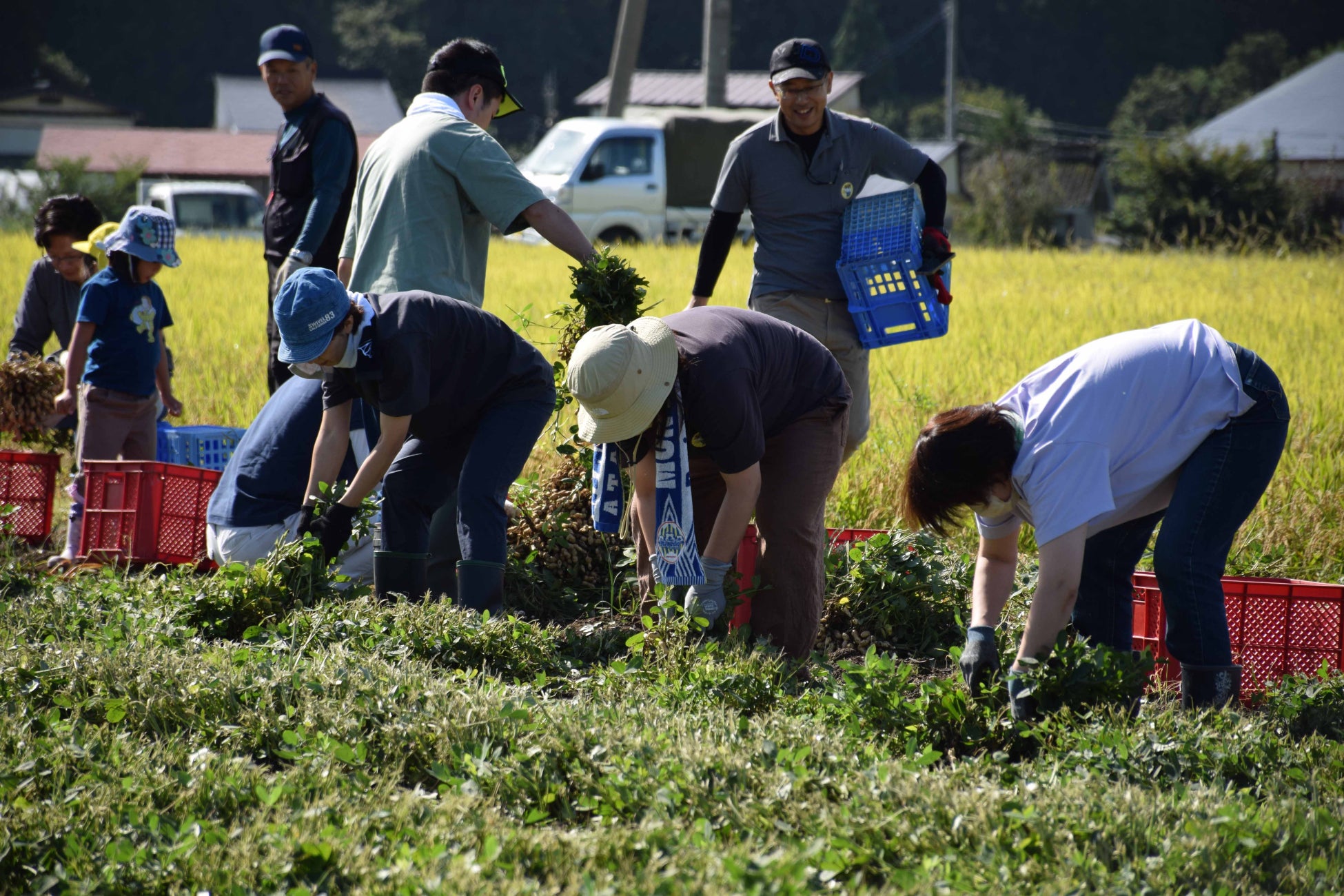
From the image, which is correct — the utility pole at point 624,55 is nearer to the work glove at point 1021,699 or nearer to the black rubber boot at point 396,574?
the black rubber boot at point 396,574

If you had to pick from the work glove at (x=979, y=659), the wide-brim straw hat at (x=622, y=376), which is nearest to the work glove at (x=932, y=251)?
the wide-brim straw hat at (x=622, y=376)

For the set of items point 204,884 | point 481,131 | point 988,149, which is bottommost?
point 204,884

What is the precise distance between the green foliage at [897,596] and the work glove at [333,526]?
1.65 metres

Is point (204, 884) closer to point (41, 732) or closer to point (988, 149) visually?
point (41, 732)

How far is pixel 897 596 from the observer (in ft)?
14.0

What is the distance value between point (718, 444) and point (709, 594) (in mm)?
505

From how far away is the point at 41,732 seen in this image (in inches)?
124

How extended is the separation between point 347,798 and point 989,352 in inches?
268

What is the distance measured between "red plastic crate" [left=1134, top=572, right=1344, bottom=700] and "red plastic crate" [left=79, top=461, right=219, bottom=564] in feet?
11.4

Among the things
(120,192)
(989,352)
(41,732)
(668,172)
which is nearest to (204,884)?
(41,732)

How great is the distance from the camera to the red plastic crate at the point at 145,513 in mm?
4727

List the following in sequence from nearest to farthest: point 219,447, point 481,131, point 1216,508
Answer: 1. point 1216,508
2. point 481,131
3. point 219,447

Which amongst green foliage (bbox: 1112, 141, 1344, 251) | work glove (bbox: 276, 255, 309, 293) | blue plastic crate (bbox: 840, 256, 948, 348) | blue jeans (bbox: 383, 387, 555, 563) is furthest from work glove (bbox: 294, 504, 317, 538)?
green foliage (bbox: 1112, 141, 1344, 251)

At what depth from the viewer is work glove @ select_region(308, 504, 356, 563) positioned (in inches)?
157
